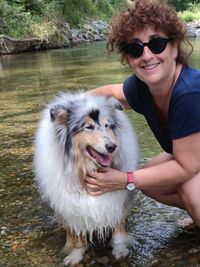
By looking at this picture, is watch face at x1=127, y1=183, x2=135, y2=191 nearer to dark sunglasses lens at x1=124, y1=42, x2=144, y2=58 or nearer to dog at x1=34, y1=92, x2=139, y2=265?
dog at x1=34, y1=92, x2=139, y2=265

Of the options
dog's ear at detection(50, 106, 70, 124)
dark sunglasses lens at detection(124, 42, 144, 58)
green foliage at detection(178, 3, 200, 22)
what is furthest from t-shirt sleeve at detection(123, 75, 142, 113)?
green foliage at detection(178, 3, 200, 22)

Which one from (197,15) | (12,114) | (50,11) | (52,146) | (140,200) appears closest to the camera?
(52,146)

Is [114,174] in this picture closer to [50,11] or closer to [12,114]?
[12,114]

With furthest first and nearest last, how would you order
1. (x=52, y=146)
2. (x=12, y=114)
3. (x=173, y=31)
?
(x=12, y=114)
(x=52, y=146)
(x=173, y=31)

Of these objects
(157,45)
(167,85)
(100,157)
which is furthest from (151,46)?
(100,157)

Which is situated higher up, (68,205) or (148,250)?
(68,205)

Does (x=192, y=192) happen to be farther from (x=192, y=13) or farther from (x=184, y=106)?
(x=192, y=13)

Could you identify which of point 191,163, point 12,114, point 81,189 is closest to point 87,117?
point 81,189

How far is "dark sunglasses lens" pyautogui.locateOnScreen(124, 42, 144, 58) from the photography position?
2.45 metres

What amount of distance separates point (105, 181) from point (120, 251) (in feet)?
1.89

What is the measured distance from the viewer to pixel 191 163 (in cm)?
251

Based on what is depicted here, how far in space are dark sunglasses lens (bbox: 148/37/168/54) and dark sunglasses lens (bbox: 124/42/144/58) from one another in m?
0.06

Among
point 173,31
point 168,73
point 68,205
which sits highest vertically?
point 173,31

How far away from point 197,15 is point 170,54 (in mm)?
36506
